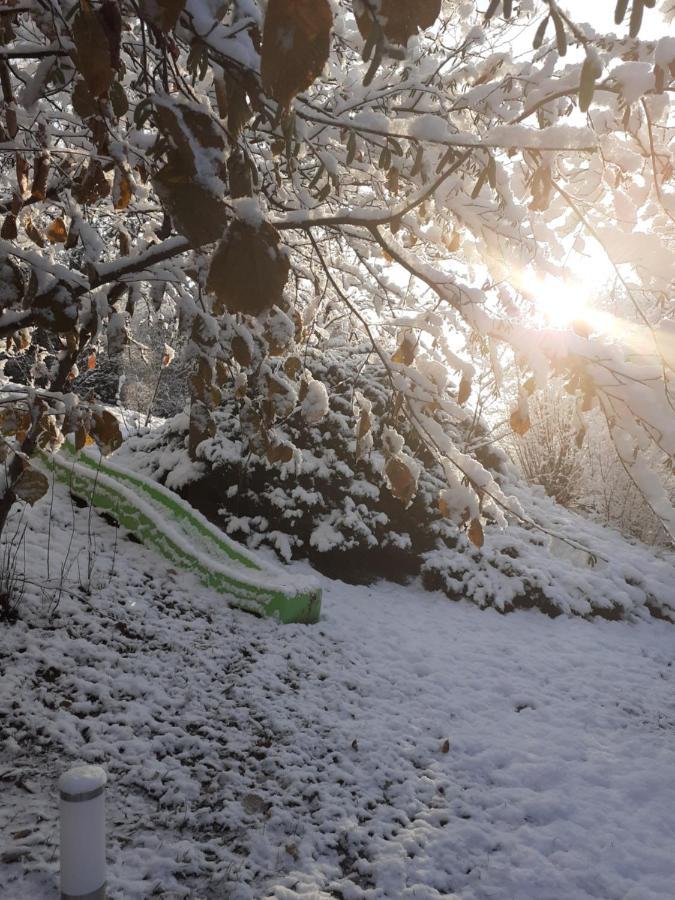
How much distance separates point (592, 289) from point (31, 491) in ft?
6.41

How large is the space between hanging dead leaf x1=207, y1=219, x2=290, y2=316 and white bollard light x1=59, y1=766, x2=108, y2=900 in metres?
1.34

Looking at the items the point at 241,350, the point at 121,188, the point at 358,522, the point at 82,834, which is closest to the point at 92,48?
the point at 121,188

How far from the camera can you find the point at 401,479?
2.02m

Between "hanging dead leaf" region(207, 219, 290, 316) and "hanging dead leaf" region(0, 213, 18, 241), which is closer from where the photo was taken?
"hanging dead leaf" region(207, 219, 290, 316)

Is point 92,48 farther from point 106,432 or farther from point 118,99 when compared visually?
point 106,432

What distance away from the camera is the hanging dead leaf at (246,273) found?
1.05 m

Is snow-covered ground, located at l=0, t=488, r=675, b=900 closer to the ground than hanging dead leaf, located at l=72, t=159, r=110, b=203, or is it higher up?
closer to the ground

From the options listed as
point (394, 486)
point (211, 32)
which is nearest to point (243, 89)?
point (211, 32)

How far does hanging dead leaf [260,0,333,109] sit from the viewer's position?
76 cm

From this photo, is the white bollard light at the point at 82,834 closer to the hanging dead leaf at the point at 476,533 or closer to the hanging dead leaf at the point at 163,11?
the hanging dead leaf at the point at 476,533

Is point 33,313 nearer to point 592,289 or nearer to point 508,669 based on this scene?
point 592,289

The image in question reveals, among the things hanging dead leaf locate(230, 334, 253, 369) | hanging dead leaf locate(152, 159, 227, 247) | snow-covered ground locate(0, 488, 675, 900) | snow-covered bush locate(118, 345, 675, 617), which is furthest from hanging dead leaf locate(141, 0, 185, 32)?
snow-covered bush locate(118, 345, 675, 617)

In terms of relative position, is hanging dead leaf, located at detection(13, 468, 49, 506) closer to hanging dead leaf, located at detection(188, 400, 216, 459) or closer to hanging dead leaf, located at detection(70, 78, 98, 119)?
hanging dead leaf, located at detection(188, 400, 216, 459)

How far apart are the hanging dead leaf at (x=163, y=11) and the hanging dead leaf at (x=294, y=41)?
160 mm
